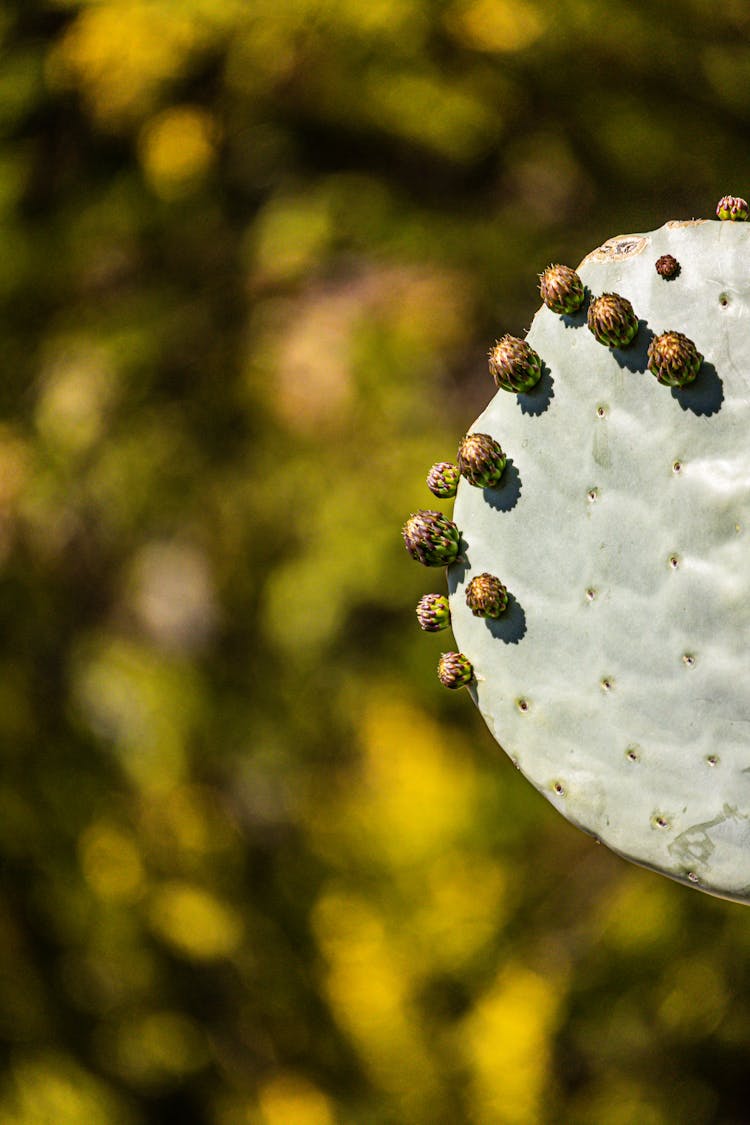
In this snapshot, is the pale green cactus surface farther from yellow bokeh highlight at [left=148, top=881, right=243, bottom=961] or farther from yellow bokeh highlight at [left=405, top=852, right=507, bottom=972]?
yellow bokeh highlight at [left=148, top=881, right=243, bottom=961]

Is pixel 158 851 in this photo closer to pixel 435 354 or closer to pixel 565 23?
pixel 435 354

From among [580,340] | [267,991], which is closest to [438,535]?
[580,340]

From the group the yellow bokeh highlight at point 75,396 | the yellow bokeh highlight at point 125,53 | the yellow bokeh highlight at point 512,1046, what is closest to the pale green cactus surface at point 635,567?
the yellow bokeh highlight at point 512,1046

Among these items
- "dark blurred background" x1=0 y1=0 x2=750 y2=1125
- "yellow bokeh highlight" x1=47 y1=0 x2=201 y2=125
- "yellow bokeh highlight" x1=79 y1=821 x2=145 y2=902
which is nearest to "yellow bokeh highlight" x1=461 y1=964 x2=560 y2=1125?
"dark blurred background" x1=0 y1=0 x2=750 y2=1125

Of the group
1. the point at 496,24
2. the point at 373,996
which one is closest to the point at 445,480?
the point at 373,996

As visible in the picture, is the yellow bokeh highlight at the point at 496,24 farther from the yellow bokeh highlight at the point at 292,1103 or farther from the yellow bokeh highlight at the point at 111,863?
the yellow bokeh highlight at the point at 292,1103

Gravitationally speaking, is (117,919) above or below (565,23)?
below
